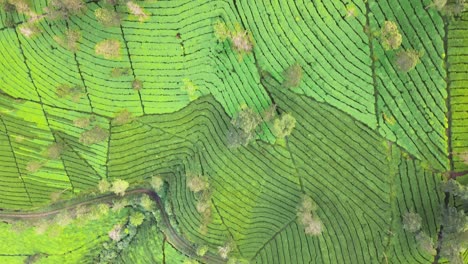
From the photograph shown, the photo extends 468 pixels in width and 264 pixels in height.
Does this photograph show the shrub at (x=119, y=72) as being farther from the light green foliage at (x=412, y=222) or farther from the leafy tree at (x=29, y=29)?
the light green foliage at (x=412, y=222)

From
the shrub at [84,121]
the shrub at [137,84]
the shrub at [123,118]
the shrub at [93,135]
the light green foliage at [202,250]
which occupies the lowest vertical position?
the light green foliage at [202,250]

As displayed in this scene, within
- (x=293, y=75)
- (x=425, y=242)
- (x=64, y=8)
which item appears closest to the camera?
(x=425, y=242)

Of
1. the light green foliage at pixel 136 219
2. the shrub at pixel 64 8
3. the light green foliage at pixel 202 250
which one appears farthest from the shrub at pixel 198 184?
the shrub at pixel 64 8

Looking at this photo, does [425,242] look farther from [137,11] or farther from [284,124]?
[137,11]

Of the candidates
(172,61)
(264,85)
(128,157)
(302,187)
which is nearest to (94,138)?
(128,157)

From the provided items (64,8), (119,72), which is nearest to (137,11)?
(119,72)

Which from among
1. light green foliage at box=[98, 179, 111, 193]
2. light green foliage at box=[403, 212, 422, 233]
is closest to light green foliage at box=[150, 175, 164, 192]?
Result: light green foliage at box=[98, 179, 111, 193]
